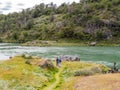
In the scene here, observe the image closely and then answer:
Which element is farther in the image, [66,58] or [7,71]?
[66,58]

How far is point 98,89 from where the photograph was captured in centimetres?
4888

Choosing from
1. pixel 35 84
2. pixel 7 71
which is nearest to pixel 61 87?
pixel 35 84

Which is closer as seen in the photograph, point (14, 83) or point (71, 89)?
point (71, 89)

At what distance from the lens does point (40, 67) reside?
257 feet

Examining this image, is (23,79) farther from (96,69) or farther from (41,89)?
(96,69)

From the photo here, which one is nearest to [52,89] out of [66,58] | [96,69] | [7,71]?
[7,71]

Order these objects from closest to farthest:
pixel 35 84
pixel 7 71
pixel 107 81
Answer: pixel 107 81
pixel 35 84
pixel 7 71

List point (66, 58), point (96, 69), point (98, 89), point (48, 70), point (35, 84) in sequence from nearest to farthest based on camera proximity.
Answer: point (98, 89) → point (35, 84) → point (96, 69) → point (48, 70) → point (66, 58)

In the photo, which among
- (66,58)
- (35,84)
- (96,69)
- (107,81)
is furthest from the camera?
(66,58)

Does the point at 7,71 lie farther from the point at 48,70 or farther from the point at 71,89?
the point at 71,89

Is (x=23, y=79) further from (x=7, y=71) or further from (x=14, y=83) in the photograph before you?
(x=7, y=71)

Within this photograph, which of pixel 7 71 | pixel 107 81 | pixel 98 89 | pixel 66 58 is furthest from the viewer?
pixel 66 58

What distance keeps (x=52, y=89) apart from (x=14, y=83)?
7.31m

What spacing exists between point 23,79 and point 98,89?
17123mm
